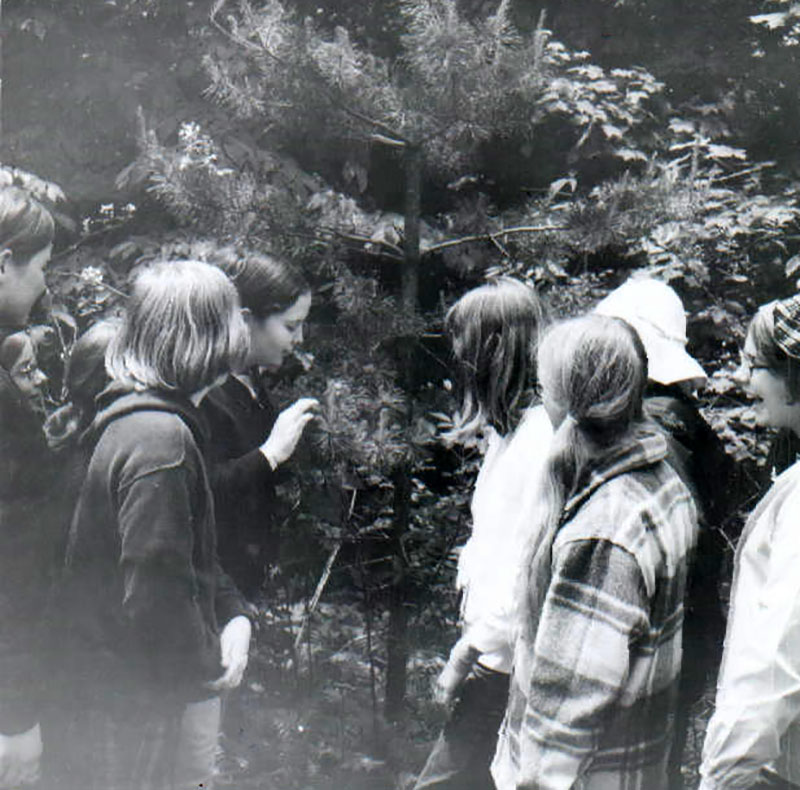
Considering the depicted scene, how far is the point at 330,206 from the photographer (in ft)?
9.09

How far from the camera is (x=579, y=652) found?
1.52 meters

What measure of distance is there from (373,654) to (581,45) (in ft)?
6.93

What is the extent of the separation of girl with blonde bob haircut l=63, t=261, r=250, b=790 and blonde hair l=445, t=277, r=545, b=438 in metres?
0.51

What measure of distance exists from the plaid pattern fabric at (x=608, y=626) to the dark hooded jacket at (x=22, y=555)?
1096mm

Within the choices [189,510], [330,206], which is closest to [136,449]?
[189,510]

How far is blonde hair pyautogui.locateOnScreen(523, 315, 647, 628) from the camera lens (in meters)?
1.57

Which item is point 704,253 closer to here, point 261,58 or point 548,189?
point 548,189

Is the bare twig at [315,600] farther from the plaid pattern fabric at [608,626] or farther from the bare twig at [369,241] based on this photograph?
the plaid pattern fabric at [608,626]

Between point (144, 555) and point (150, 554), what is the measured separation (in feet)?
0.04

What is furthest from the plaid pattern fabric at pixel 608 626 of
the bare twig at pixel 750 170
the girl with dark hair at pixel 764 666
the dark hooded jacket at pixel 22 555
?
the bare twig at pixel 750 170

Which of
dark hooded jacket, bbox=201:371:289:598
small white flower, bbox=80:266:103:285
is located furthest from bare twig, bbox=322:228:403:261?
small white flower, bbox=80:266:103:285

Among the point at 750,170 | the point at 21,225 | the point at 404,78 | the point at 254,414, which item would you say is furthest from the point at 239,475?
the point at 750,170

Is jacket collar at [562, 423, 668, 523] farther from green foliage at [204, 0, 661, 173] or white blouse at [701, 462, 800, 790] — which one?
green foliage at [204, 0, 661, 173]

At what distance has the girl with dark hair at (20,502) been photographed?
1.93 meters
